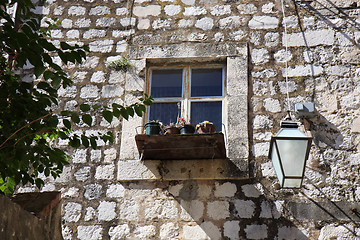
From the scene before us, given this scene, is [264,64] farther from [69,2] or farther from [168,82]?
[69,2]

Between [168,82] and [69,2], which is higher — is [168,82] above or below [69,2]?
below

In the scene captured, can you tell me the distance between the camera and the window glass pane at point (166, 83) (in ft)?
18.3

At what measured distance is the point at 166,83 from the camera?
5.62 m

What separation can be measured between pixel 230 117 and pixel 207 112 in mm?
282

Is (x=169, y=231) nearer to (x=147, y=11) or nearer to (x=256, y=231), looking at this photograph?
(x=256, y=231)

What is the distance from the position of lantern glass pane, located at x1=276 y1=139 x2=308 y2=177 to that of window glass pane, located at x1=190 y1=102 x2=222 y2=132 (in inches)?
42.7

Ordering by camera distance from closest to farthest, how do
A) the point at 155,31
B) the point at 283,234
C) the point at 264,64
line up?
the point at 283,234 → the point at 264,64 → the point at 155,31

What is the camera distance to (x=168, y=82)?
18.5 feet

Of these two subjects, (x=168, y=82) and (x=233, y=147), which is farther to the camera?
(x=168, y=82)

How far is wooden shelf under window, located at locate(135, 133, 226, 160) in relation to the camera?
471 cm

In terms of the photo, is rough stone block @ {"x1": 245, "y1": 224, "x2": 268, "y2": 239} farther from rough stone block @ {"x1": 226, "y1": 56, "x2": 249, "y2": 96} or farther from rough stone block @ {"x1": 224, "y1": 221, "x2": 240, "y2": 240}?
rough stone block @ {"x1": 226, "y1": 56, "x2": 249, "y2": 96}

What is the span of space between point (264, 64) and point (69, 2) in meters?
2.38

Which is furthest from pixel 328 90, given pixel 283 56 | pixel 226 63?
pixel 226 63

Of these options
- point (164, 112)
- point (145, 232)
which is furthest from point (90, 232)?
point (164, 112)
